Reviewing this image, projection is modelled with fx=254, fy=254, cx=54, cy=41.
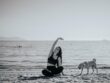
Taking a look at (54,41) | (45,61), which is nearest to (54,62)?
(45,61)

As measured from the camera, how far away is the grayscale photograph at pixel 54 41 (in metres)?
3.49

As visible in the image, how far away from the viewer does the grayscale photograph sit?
349 cm

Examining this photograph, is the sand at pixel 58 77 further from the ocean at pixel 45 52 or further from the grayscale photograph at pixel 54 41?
the ocean at pixel 45 52

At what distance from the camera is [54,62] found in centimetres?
352

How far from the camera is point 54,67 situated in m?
3.51

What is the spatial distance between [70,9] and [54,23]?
30 cm

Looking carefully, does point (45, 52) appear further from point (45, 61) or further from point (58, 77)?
point (58, 77)

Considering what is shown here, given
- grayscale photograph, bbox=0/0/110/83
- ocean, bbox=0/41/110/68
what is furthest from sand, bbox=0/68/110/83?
ocean, bbox=0/41/110/68

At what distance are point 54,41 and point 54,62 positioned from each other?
11.4 inches

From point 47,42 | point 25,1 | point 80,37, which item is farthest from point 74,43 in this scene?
point 25,1

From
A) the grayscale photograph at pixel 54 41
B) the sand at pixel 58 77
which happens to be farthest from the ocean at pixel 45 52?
the sand at pixel 58 77

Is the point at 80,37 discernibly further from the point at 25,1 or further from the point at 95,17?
the point at 25,1

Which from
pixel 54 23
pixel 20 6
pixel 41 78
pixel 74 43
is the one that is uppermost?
pixel 20 6

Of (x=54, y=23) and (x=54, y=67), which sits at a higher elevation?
(x=54, y=23)
